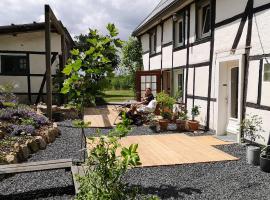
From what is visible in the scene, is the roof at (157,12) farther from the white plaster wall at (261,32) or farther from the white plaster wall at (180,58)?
the white plaster wall at (261,32)

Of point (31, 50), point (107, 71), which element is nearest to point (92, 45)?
point (107, 71)

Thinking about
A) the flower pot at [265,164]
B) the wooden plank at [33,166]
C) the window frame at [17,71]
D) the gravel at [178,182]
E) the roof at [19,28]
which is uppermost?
the roof at [19,28]

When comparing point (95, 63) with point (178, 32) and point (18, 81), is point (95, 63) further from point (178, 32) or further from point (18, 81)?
point (18, 81)

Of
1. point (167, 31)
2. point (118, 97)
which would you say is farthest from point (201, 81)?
point (118, 97)

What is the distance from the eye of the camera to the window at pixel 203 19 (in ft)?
30.3

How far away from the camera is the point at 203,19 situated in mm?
9555

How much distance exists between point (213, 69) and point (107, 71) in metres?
6.07

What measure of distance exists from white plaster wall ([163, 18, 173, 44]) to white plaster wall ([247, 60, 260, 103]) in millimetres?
5846

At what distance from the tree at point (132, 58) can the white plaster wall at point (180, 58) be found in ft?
20.2

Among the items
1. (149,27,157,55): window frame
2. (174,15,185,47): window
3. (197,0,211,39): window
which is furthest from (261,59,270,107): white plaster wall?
(149,27,157,55): window frame

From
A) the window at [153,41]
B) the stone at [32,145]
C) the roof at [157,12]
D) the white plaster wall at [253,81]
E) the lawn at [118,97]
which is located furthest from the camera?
the lawn at [118,97]

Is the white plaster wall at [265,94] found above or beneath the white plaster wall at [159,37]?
beneath

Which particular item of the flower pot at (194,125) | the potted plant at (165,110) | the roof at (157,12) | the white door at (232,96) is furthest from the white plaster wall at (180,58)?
the white door at (232,96)

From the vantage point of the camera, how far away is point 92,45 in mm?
3199
